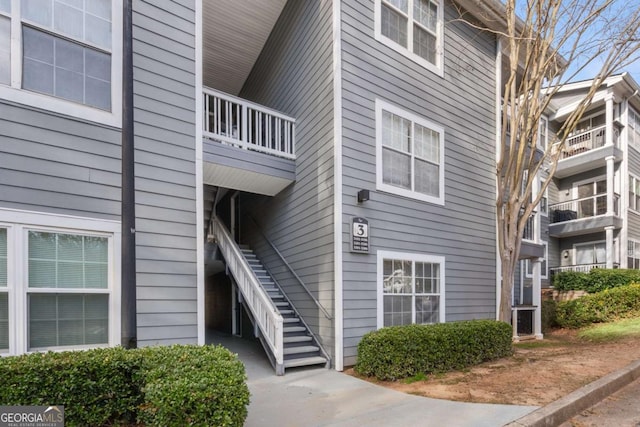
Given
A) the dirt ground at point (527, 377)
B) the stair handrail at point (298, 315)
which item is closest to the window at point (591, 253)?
the dirt ground at point (527, 377)

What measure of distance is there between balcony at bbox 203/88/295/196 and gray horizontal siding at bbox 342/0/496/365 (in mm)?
1784

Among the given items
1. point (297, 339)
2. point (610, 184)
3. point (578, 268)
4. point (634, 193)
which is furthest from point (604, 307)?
point (297, 339)

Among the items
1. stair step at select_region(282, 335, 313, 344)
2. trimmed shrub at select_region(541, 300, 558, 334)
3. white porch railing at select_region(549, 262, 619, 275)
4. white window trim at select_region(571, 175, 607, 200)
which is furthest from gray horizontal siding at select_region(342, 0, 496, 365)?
white window trim at select_region(571, 175, 607, 200)

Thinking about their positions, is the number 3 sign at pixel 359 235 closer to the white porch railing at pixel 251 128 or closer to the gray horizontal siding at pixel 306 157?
the gray horizontal siding at pixel 306 157

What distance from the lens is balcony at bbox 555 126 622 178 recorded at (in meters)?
15.5

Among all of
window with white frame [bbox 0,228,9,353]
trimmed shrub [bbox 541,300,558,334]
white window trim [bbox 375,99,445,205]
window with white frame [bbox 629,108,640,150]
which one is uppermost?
window with white frame [bbox 629,108,640,150]

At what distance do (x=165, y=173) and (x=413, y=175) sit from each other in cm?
490

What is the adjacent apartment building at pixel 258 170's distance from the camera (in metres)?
4.21

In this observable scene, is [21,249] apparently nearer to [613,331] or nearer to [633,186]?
[613,331]

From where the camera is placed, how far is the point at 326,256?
6789 mm

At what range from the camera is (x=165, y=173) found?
5121 mm

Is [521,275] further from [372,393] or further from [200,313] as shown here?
[200,313]

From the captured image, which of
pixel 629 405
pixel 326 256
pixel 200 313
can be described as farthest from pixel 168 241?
pixel 629 405

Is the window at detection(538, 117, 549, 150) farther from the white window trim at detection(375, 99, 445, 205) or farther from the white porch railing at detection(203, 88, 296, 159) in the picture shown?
the white porch railing at detection(203, 88, 296, 159)
